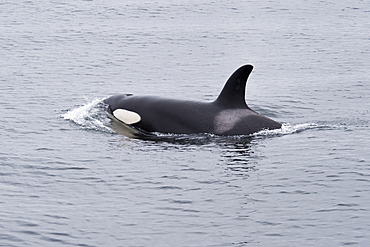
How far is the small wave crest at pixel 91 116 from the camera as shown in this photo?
1748 cm

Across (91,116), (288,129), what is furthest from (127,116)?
(288,129)

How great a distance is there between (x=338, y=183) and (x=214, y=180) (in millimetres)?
2157

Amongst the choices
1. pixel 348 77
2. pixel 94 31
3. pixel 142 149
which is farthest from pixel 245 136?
pixel 94 31

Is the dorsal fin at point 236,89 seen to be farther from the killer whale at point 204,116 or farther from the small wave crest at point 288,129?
the small wave crest at point 288,129

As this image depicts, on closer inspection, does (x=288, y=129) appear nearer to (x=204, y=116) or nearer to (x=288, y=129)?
(x=288, y=129)

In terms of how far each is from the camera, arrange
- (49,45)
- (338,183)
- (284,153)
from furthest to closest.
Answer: (49,45), (284,153), (338,183)

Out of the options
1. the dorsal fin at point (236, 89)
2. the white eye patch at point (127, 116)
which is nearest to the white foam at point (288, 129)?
the dorsal fin at point (236, 89)

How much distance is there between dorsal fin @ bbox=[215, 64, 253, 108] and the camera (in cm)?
1626

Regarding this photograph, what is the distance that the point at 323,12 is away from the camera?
4575 centimetres

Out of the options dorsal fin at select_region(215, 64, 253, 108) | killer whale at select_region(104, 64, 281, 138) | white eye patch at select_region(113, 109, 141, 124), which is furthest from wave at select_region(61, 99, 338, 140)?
dorsal fin at select_region(215, 64, 253, 108)

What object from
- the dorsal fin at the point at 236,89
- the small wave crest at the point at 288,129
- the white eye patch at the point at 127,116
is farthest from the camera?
the white eye patch at the point at 127,116

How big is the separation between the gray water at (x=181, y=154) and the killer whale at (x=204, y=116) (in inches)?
11.8

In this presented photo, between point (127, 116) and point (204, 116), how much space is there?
2049 mm

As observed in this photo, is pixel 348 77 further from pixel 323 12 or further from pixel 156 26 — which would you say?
pixel 323 12
